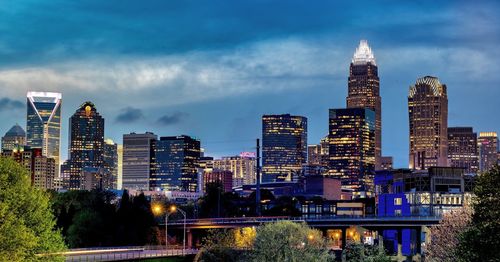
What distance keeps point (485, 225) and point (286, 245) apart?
4654 cm

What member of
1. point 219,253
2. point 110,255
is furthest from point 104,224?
point 110,255

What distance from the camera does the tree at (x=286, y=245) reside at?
104438 mm

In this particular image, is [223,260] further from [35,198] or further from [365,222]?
[35,198]

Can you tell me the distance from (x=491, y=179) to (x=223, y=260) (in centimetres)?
8368

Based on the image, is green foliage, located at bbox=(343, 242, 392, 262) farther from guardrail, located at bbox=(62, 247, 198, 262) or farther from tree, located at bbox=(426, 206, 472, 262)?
guardrail, located at bbox=(62, 247, 198, 262)

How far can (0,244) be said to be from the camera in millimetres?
74062

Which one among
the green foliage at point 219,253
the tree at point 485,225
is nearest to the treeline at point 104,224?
the green foliage at point 219,253

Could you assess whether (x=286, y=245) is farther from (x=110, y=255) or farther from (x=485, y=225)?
(x=485, y=225)

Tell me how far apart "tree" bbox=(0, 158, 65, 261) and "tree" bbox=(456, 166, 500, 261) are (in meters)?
38.7

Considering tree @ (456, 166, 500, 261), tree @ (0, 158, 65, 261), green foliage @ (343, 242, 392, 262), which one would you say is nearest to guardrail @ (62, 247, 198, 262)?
tree @ (0, 158, 65, 261)

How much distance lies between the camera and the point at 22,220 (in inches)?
3027

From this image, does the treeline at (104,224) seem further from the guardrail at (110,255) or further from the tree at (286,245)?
the tree at (286,245)

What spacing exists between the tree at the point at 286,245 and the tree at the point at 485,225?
1509 inches

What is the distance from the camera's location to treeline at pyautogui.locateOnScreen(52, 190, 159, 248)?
176m
